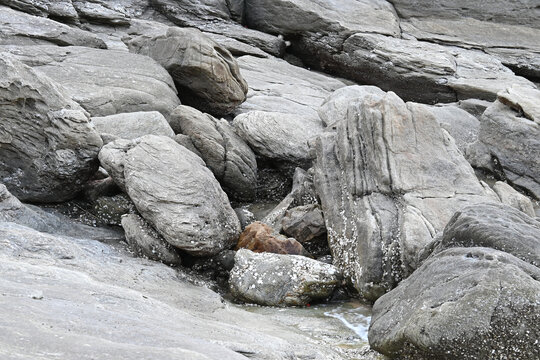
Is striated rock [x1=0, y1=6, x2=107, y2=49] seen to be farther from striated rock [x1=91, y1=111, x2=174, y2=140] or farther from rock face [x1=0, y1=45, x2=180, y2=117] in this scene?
striated rock [x1=91, y1=111, x2=174, y2=140]

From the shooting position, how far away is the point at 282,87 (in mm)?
22875

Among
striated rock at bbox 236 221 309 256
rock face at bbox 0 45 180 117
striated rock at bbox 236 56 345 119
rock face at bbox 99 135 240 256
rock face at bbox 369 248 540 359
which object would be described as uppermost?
rock face at bbox 369 248 540 359

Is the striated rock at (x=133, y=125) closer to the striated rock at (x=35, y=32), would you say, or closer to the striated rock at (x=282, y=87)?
the striated rock at (x=282, y=87)

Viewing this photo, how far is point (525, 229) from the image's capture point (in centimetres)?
941

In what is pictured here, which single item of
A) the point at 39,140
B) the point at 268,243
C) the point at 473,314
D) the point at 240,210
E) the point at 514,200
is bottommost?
the point at 240,210

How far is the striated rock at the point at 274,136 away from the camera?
55.4ft

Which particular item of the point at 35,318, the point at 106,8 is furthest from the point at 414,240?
the point at 106,8

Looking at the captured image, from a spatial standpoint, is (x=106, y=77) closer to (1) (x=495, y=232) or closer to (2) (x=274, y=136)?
(2) (x=274, y=136)

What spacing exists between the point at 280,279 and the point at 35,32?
13271mm

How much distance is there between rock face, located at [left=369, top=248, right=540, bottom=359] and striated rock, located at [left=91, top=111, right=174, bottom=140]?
8689 mm

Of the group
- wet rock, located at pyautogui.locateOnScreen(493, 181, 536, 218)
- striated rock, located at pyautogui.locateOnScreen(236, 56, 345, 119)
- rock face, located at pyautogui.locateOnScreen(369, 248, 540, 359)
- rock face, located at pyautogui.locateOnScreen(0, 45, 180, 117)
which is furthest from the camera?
striated rock, located at pyautogui.locateOnScreen(236, 56, 345, 119)

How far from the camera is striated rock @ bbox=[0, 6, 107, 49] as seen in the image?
66.7ft

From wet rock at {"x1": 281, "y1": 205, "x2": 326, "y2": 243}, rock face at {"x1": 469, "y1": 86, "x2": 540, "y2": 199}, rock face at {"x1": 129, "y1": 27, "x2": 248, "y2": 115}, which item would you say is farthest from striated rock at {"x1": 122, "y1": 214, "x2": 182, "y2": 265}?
rock face at {"x1": 469, "y1": 86, "x2": 540, "y2": 199}

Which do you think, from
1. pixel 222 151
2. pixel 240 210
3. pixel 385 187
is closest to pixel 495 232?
pixel 385 187
